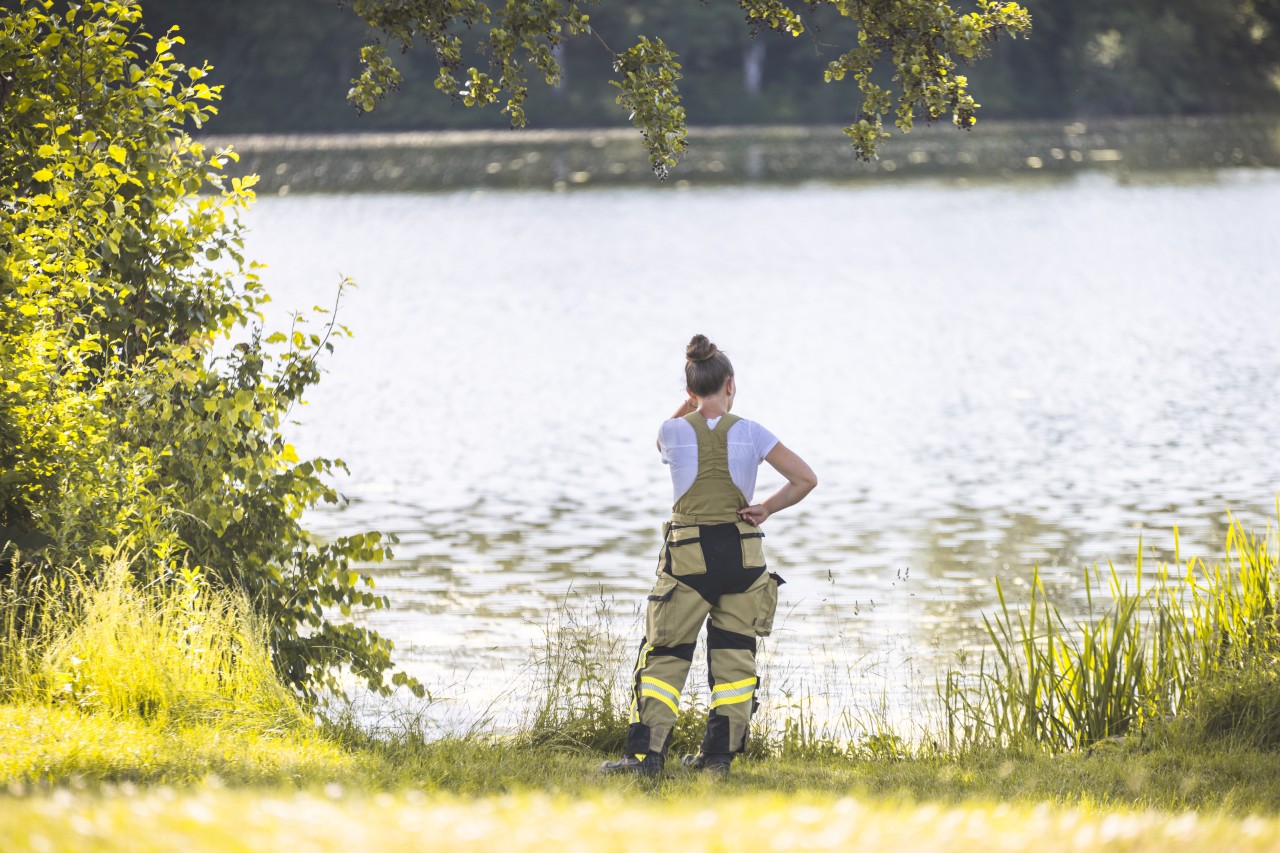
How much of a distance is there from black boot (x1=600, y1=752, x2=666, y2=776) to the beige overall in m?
0.03

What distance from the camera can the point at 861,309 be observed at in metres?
35.8

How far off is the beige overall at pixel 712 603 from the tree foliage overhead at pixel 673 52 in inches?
81.3

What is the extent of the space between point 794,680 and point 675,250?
39815 millimetres

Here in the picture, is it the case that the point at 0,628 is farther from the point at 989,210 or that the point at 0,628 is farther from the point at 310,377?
the point at 989,210

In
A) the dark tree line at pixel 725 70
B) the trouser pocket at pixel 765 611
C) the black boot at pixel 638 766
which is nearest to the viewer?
the black boot at pixel 638 766

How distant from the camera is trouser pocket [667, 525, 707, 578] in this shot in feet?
22.3

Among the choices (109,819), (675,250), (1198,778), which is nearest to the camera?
(109,819)

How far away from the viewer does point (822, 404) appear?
2402 cm

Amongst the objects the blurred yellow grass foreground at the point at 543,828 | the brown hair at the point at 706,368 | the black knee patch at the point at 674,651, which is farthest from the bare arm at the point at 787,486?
the blurred yellow grass foreground at the point at 543,828

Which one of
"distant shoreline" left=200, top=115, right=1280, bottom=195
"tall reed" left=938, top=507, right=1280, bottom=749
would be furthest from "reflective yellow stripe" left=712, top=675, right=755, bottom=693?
"distant shoreline" left=200, top=115, right=1280, bottom=195

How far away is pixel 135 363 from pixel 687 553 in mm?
4219

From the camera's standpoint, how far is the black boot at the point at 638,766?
22.1 ft

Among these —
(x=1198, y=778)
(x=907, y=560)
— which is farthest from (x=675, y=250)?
(x=1198, y=778)

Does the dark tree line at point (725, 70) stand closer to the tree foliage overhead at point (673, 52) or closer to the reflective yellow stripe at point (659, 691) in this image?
the tree foliage overhead at point (673, 52)
